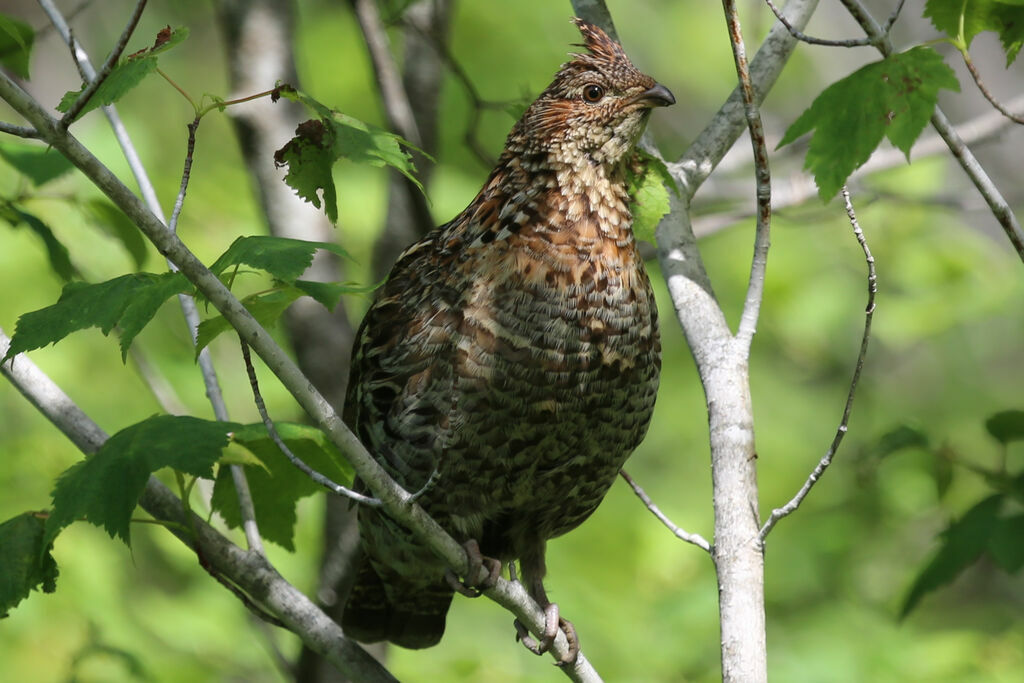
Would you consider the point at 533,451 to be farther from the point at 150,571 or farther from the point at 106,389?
the point at 150,571

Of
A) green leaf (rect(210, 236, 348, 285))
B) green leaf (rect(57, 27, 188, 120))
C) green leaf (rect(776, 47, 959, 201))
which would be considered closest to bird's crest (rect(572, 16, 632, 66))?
green leaf (rect(776, 47, 959, 201))

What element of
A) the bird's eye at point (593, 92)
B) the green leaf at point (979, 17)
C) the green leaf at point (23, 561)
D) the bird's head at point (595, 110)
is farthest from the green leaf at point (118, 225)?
the green leaf at point (979, 17)

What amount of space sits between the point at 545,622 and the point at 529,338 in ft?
2.33

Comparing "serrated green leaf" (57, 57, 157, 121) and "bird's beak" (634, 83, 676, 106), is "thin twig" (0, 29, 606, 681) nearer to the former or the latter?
"serrated green leaf" (57, 57, 157, 121)

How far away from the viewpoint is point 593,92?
9.15 feet

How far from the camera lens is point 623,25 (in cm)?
781

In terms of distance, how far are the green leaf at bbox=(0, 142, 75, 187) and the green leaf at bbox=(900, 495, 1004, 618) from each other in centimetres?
281

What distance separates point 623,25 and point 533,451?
579 centimetres

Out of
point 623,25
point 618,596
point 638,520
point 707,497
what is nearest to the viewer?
point 618,596

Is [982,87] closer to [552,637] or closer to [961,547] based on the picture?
[961,547]

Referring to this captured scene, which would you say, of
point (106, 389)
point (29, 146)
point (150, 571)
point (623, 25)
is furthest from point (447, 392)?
point (623, 25)

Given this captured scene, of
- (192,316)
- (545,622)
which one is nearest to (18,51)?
(192,316)

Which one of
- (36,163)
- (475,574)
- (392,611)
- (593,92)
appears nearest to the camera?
(475,574)

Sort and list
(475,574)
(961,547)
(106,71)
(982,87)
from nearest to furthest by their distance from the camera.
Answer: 1. (106,71)
2. (982,87)
3. (475,574)
4. (961,547)
